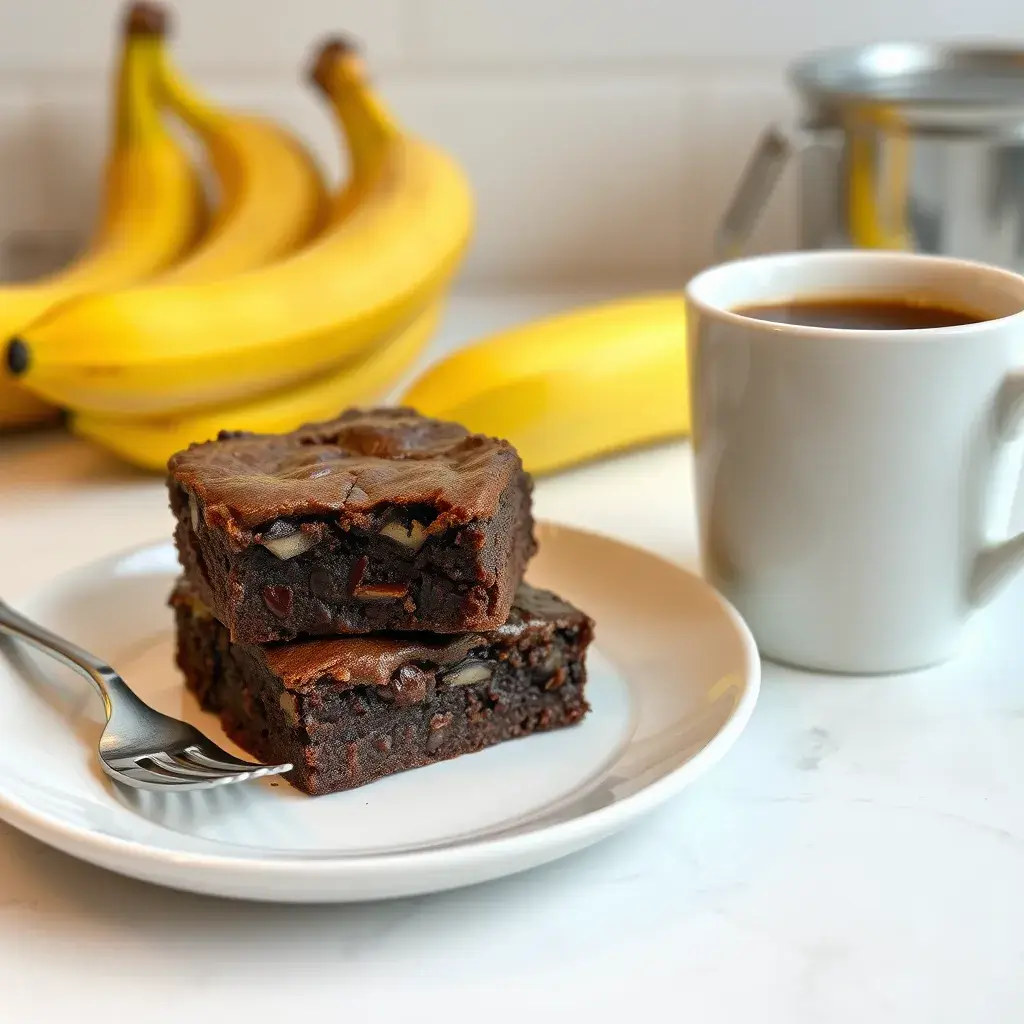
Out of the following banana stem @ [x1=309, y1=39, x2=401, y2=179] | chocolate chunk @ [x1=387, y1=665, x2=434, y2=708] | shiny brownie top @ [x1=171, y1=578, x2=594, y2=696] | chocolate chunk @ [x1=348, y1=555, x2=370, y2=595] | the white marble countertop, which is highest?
banana stem @ [x1=309, y1=39, x2=401, y2=179]

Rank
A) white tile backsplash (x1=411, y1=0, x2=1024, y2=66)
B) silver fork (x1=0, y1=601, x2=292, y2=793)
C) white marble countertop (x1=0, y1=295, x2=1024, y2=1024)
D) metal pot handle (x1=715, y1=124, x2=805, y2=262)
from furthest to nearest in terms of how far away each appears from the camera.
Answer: white tile backsplash (x1=411, y1=0, x2=1024, y2=66) < metal pot handle (x1=715, y1=124, x2=805, y2=262) < silver fork (x1=0, y1=601, x2=292, y2=793) < white marble countertop (x1=0, y1=295, x2=1024, y2=1024)

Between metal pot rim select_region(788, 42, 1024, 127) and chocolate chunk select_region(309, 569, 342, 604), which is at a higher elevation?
metal pot rim select_region(788, 42, 1024, 127)

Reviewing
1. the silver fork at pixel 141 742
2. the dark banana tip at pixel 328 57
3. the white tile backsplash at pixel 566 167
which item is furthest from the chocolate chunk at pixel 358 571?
the white tile backsplash at pixel 566 167

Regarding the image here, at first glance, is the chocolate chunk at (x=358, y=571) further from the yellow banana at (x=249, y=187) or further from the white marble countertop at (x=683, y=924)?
the yellow banana at (x=249, y=187)

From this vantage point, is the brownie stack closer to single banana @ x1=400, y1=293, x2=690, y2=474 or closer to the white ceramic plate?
the white ceramic plate

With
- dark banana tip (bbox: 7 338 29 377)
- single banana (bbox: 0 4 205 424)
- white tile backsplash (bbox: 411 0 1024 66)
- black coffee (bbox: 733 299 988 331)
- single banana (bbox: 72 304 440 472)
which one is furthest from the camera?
white tile backsplash (bbox: 411 0 1024 66)

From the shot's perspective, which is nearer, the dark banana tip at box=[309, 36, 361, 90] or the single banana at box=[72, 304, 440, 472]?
the single banana at box=[72, 304, 440, 472]

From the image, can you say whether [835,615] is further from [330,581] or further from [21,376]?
[21,376]

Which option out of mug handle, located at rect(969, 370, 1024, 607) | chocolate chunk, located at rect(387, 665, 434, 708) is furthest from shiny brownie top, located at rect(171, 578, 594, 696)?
mug handle, located at rect(969, 370, 1024, 607)
